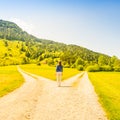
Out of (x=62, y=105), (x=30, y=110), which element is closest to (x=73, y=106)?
(x=62, y=105)

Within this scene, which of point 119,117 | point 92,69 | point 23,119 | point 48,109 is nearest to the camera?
point 23,119

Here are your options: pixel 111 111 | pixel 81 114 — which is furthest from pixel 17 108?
pixel 111 111

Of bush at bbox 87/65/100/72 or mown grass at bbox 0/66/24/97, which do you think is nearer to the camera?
mown grass at bbox 0/66/24/97

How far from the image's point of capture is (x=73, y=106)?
67.7 feet

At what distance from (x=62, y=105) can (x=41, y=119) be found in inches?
199

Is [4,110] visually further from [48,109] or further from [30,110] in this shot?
[48,109]

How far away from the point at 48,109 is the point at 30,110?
1333 mm

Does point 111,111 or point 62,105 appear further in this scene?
point 62,105

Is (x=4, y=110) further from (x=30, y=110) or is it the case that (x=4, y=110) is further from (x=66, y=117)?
(x=66, y=117)

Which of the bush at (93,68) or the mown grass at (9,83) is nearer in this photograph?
the mown grass at (9,83)

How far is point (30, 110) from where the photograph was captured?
61.4 feet

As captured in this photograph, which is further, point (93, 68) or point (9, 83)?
point (93, 68)

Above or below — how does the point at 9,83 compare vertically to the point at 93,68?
below

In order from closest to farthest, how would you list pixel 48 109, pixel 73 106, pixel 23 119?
pixel 23 119, pixel 48 109, pixel 73 106
